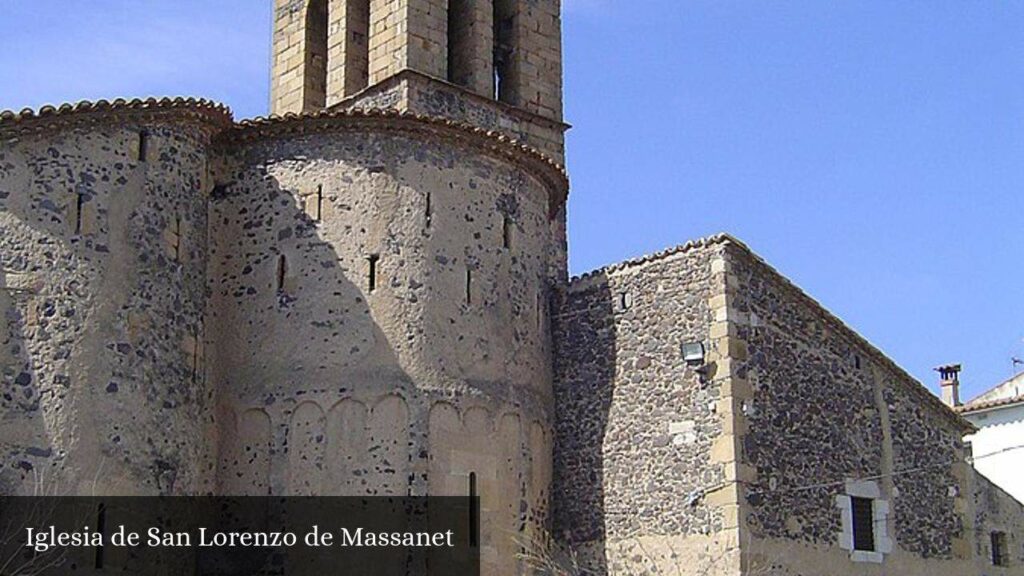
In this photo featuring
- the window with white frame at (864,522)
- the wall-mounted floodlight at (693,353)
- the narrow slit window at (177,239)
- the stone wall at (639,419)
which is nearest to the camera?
the narrow slit window at (177,239)

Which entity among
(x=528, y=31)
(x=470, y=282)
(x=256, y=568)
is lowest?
(x=256, y=568)

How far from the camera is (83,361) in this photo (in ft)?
63.7

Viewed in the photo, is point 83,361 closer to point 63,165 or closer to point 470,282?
point 63,165

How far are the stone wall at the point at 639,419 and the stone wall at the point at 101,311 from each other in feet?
17.3

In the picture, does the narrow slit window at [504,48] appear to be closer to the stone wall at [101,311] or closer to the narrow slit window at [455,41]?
the narrow slit window at [455,41]

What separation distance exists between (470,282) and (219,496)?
4528mm

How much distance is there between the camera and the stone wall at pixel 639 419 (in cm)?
2111

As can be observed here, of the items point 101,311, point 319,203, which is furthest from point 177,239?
point 319,203

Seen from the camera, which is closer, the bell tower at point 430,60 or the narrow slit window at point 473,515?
the narrow slit window at point 473,515

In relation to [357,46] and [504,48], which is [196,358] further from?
[504,48]

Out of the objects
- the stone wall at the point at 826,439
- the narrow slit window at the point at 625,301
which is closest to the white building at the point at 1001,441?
the stone wall at the point at 826,439

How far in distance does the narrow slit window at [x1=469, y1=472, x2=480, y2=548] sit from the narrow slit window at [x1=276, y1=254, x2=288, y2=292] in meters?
3.70

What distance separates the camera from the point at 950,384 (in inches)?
1491

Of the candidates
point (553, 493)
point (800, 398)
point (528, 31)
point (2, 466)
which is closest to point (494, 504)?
point (553, 493)
